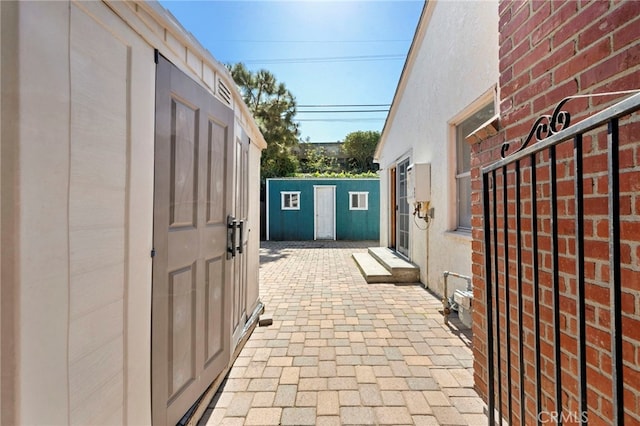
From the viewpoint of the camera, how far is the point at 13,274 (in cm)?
72

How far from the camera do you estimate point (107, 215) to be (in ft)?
3.40

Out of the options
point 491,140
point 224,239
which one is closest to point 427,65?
point 491,140

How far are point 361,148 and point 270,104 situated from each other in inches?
340

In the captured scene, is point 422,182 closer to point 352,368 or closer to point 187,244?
point 352,368

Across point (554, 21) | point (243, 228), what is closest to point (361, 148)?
point (243, 228)

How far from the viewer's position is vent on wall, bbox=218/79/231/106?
1999 millimetres

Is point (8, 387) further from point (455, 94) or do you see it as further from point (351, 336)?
point (455, 94)

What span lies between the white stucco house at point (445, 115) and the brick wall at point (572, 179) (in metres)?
1.34

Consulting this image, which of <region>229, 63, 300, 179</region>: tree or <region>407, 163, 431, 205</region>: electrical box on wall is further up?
<region>229, 63, 300, 179</region>: tree

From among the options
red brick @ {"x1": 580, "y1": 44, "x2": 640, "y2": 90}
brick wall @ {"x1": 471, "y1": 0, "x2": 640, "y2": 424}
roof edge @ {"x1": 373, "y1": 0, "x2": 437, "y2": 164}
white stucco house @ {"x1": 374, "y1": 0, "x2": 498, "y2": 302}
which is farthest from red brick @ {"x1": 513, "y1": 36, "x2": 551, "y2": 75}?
roof edge @ {"x1": 373, "y1": 0, "x2": 437, "y2": 164}

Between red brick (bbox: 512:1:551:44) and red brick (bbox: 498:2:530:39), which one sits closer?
red brick (bbox: 512:1:551:44)

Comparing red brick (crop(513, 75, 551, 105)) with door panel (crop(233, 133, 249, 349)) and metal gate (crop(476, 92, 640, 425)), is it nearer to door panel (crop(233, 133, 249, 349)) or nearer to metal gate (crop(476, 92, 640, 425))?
metal gate (crop(476, 92, 640, 425))

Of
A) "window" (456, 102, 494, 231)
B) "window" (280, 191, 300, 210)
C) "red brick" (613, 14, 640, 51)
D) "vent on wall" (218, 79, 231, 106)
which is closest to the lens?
"red brick" (613, 14, 640, 51)

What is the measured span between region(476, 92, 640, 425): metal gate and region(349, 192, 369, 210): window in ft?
31.4
